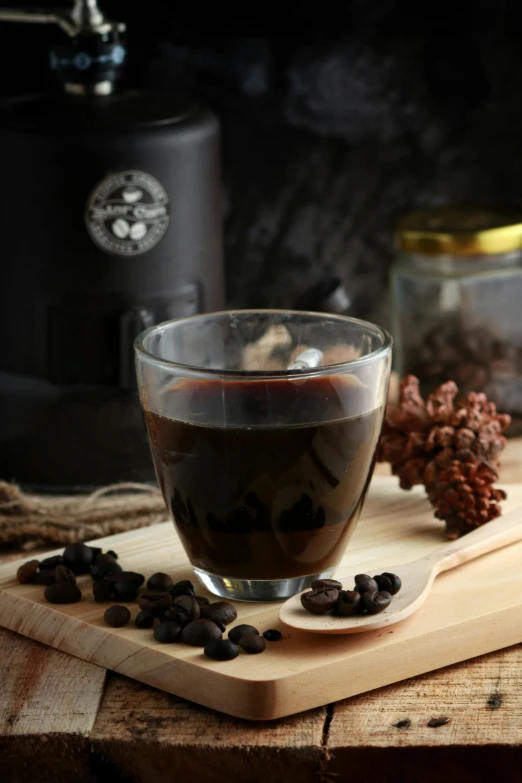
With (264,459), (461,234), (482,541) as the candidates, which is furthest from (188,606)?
(461,234)

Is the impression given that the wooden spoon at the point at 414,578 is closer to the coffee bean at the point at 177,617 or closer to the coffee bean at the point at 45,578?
the coffee bean at the point at 177,617

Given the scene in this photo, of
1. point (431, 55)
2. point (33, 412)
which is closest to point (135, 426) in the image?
point (33, 412)

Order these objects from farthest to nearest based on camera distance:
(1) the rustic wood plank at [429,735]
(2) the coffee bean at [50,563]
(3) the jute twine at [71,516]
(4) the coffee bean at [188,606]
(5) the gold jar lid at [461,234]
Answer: (5) the gold jar lid at [461,234]
(3) the jute twine at [71,516]
(2) the coffee bean at [50,563]
(4) the coffee bean at [188,606]
(1) the rustic wood plank at [429,735]

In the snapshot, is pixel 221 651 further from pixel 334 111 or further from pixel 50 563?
pixel 334 111

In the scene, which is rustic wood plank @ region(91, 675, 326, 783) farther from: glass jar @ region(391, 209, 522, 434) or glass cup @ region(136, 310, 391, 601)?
glass jar @ region(391, 209, 522, 434)

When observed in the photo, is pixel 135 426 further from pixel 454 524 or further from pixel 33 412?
pixel 454 524

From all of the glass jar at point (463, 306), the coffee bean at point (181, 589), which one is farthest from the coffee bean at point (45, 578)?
the glass jar at point (463, 306)
